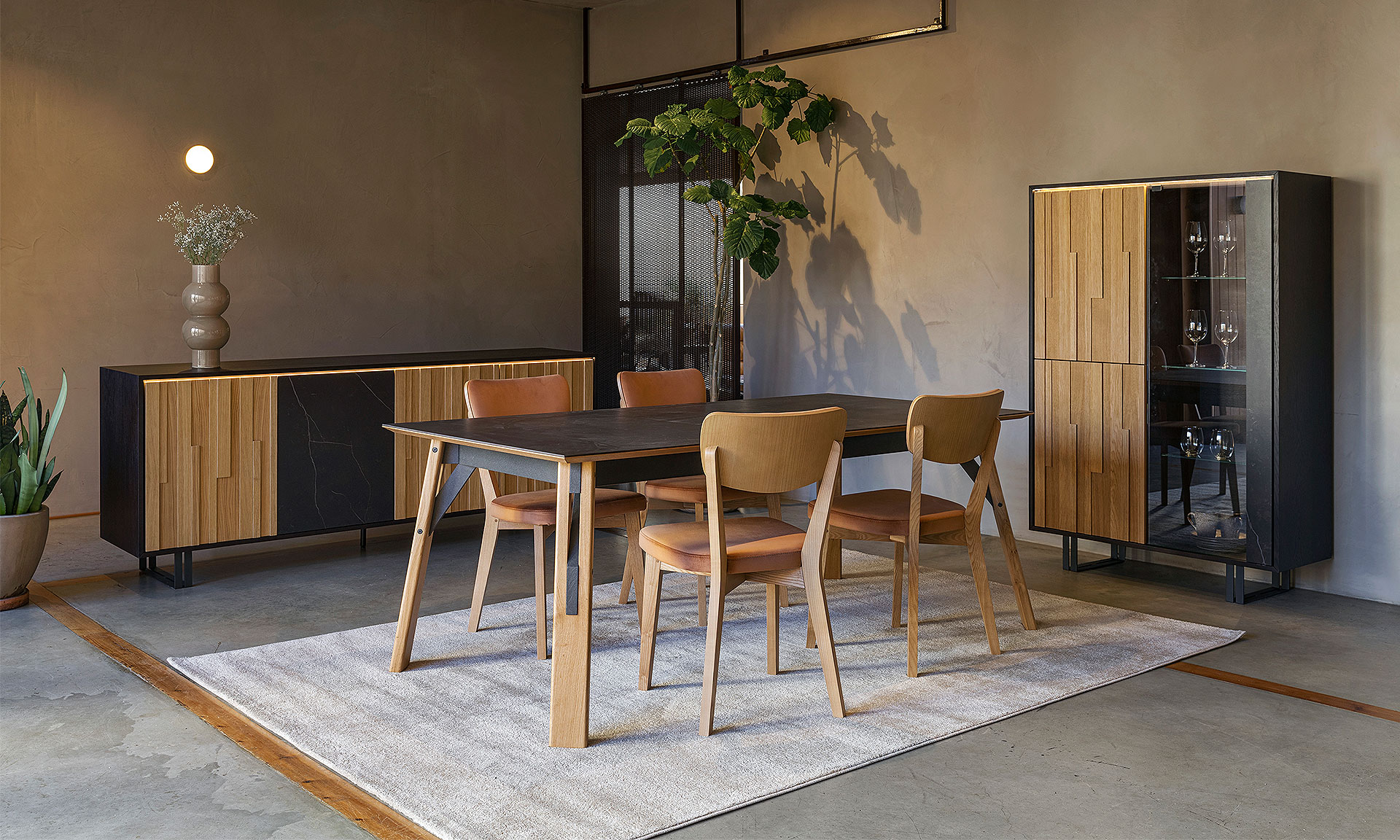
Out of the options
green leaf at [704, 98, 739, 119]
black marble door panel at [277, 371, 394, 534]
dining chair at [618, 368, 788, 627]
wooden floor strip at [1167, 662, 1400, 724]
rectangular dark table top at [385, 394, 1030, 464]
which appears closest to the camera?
rectangular dark table top at [385, 394, 1030, 464]

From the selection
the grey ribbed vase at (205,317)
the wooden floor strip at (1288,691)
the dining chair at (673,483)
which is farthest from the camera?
the grey ribbed vase at (205,317)

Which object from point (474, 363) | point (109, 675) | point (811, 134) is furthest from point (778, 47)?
point (109, 675)

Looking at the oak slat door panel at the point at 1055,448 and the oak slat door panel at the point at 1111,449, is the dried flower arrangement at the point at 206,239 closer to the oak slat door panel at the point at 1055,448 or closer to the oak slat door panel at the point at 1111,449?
the oak slat door panel at the point at 1055,448

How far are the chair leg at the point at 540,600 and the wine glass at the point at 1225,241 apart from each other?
279 cm

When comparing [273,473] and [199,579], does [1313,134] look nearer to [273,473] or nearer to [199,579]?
[273,473]

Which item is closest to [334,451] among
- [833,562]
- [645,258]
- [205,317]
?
[205,317]

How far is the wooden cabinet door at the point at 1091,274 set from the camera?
4805 millimetres

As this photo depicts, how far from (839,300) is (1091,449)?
2.07 m

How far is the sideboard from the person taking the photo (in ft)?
Answer: 15.8

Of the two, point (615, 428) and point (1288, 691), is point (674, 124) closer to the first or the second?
point (615, 428)

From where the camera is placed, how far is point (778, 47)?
6.87 m

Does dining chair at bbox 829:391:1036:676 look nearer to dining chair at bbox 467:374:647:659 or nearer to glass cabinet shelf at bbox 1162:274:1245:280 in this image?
dining chair at bbox 467:374:647:659

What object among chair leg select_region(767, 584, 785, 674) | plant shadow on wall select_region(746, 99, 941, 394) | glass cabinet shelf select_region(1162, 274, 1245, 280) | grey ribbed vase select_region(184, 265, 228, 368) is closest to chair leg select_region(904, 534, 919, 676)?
chair leg select_region(767, 584, 785, 674)

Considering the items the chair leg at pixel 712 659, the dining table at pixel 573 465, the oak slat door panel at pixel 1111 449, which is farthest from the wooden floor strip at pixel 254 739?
the oak slat door panel at pixel 1111 449
